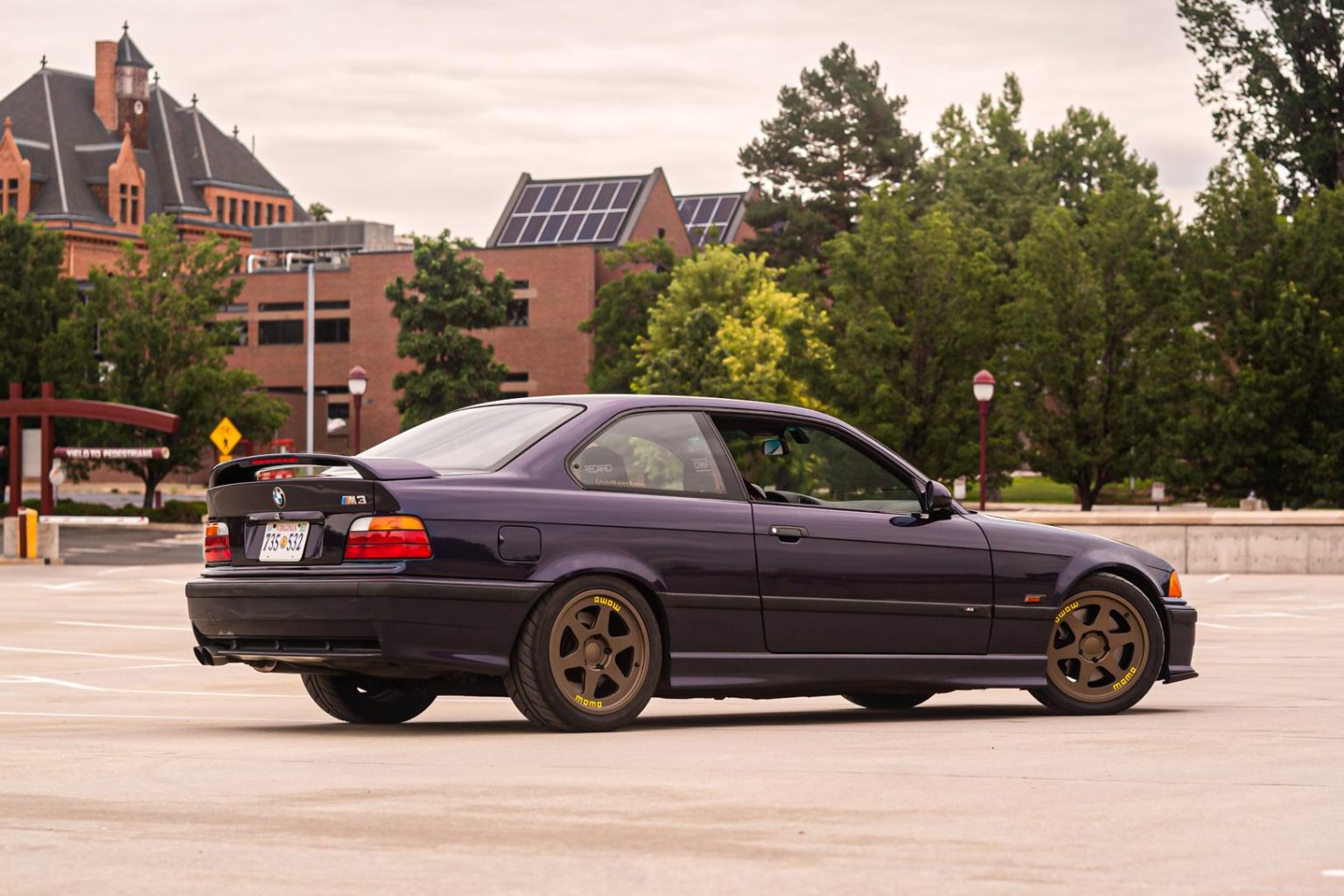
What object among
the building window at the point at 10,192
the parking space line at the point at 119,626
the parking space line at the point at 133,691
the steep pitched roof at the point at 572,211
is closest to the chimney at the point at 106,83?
the building window at the point at 10,192

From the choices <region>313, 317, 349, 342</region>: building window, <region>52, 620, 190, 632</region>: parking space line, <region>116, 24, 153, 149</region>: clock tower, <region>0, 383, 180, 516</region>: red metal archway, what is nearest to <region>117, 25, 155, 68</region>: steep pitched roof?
<region>116, 24, 153, 149</region>: clock tower

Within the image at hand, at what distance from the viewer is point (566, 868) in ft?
17.0

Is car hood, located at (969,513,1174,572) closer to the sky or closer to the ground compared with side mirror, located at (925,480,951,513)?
closer to the ground

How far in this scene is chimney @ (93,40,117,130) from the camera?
418 ft

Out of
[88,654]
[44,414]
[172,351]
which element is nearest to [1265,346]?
[44,414]

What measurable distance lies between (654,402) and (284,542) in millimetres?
1852

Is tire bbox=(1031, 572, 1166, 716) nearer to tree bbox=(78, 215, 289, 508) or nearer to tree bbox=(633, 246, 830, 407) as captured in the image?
tree bbox=(633, 246, 830, 407)

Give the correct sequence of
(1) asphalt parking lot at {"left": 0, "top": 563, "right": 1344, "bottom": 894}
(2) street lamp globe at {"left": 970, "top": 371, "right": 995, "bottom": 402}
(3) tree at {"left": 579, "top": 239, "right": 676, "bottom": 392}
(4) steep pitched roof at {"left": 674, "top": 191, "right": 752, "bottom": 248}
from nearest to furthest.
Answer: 1. (1) asphalt parking lot at {"left": 0, "top": 563, "right": 1344, "bottom": 894}
2. (2) street lamp globe at {"left": 970, "top": 371, "right": 995, "bottom": 402}
3. (3) tree at {"left": 579, "top": 239, "right": 676, "bottom": 392}
4. (4) steep pitched roof at {"left": 674, "top": 191, "right": 752, "bottom": 248}

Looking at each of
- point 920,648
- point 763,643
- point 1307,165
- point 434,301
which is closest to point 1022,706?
point 920,648

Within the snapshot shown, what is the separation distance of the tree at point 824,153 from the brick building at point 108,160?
43868 millimetres

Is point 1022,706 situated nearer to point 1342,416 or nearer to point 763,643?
point 763,643

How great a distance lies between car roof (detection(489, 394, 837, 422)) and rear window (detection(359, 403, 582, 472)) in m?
0.06

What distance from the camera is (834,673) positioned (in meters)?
9.48

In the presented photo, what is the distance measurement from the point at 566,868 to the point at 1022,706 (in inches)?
243
